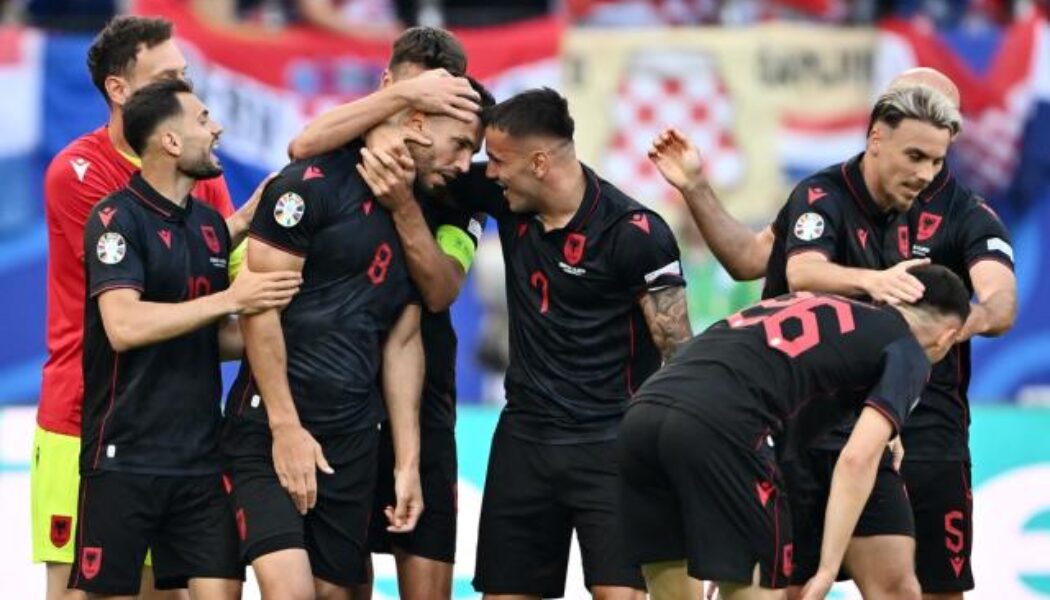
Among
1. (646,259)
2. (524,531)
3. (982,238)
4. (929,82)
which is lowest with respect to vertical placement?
(524,531)

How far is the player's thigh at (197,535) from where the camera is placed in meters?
7.31

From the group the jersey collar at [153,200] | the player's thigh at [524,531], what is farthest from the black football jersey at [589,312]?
the jersey collar at [153,200]

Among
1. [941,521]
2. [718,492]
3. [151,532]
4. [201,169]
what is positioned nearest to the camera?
[718,492]

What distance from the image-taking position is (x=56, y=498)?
774 cm

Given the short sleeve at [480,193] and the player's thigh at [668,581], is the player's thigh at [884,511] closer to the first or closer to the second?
the player's thigh at [668,581]

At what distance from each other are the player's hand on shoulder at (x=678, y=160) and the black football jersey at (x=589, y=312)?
17.6 inches

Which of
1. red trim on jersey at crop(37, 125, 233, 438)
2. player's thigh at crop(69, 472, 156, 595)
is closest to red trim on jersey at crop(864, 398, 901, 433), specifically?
player's thigh at crop(69, 472, 156, 595)

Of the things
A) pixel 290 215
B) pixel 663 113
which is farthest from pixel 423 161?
pixel 663 113

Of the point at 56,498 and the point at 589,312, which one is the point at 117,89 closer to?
the point at 56,498

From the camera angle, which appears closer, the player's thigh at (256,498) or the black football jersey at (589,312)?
the player's thigh at (256,498)

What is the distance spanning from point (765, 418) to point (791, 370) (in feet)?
0.61

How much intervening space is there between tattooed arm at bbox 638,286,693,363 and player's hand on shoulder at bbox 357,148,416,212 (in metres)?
1.00

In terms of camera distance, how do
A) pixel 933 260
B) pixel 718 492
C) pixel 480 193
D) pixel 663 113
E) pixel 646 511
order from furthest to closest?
1. pixel 663 113
2. pixel 933 260
3. pixel 480 193
4. pixel 646 511
5. pixel 718 492

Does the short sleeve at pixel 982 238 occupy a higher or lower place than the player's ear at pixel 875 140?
lower
